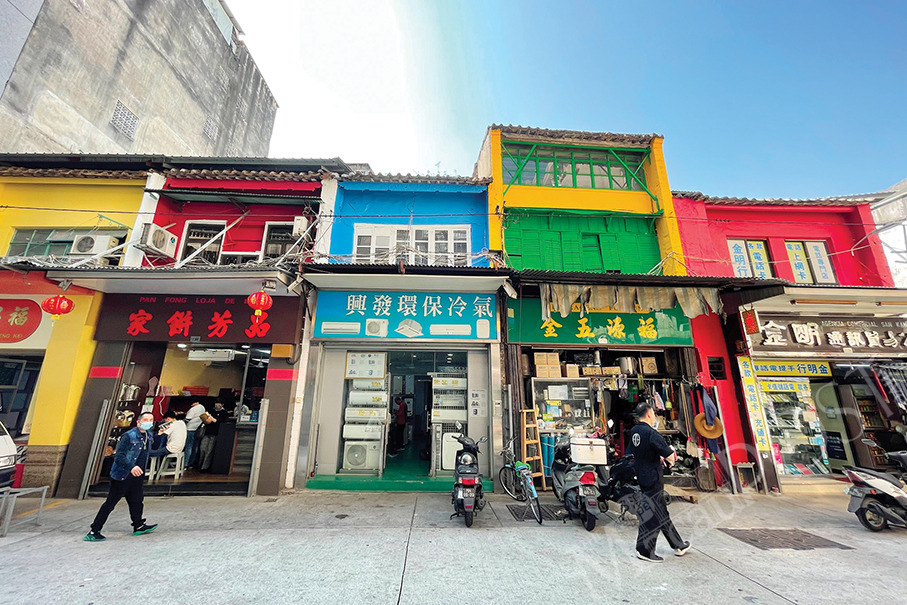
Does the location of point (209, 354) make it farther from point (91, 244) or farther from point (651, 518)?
point (651, 518)

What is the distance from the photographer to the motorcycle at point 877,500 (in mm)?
5730

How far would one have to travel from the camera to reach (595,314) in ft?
30.3

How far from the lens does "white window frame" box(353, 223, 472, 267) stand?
9438 mm

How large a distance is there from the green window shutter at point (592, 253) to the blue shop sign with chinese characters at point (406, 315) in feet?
10.6

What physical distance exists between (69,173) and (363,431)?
409 inches

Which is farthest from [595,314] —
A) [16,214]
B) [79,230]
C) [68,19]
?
[68,19]

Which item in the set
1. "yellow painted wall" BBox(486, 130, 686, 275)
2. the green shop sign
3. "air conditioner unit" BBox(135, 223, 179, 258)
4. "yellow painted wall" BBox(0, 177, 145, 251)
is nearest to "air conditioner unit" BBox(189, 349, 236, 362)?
"air conditioner unit" BBox(135, 223, 179, 258)

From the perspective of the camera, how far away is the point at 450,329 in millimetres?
8719

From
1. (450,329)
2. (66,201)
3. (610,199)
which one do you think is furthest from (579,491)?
(66,201)

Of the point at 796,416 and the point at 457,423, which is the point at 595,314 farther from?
the point at 796,416

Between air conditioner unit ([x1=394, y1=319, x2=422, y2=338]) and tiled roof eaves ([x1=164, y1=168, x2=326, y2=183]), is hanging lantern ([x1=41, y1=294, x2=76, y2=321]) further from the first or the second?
air conditioner unit ([x1=394, y1=319, x2=422, y2=338])

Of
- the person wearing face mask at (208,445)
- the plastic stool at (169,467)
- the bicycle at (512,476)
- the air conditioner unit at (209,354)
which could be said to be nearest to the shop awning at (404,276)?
the bicycle at (512,476)

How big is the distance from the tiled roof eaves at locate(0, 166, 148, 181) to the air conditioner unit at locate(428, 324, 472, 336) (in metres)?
8.75

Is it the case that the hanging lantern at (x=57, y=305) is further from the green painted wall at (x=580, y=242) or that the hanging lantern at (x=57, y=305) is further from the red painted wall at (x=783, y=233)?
the red painted wall at (x=783, y=233)
